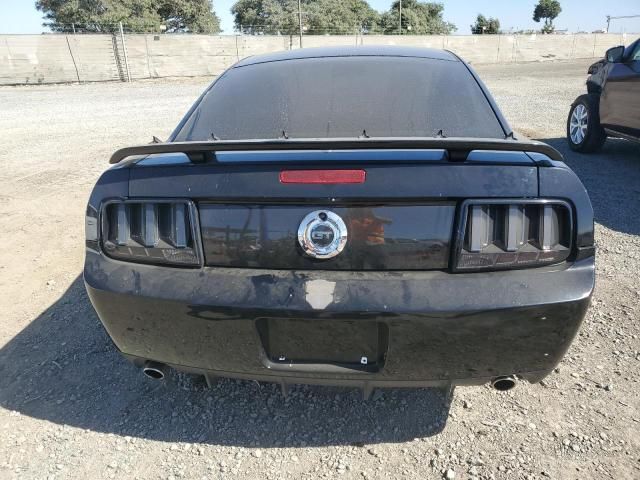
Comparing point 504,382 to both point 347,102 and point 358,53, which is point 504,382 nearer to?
point 347,102

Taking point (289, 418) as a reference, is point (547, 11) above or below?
above

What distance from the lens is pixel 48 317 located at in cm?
328

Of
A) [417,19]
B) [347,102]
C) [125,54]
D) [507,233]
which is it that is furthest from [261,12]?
[507,233]

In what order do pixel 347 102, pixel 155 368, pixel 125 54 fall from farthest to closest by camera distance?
pixel 125 54, pixel 347 102, pixel 155 368

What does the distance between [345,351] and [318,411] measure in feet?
2.36

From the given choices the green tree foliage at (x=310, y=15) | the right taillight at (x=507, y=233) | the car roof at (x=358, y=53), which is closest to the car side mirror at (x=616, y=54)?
the car roof at (x=358, y=53)

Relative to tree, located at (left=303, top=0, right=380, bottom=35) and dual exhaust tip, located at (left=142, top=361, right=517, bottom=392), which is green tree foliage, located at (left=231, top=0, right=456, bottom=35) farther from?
dual exhaust tip, located at (left=142, top=361, right=517, bottom=392)

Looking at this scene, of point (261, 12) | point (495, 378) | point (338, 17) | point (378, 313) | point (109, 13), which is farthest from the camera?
point (261, 12)

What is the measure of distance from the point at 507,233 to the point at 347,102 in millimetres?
1187

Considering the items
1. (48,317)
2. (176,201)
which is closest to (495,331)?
(176,201)

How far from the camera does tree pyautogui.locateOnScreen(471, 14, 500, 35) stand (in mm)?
67438

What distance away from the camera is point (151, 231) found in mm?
1893

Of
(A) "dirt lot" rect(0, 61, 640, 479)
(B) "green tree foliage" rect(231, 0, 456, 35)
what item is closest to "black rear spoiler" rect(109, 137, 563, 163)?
(A) "dirt lot" rect(0, 61, 640, 479)

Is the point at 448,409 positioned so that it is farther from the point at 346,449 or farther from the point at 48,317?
the point at 48,317
